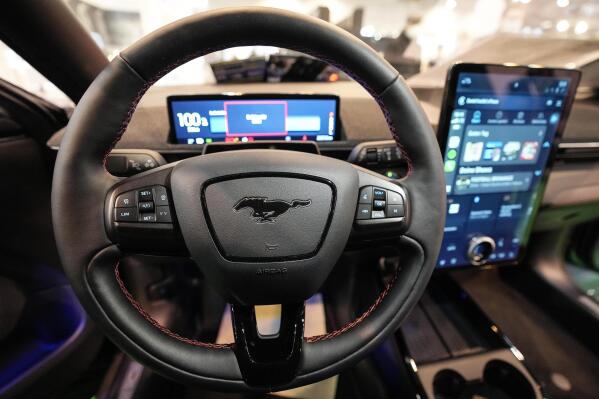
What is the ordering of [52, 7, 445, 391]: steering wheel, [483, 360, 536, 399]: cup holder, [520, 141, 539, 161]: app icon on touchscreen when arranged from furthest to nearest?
1. [520, 141, 539, 161]: app icon on touchscreen
2. [483, 360, 536, 399]: cup holder
3. [52, 7, 445, 391]: steering wheel

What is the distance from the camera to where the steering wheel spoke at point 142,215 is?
18.8 inches

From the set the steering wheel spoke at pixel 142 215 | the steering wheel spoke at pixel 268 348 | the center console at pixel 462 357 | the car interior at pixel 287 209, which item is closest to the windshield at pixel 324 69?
the car interior at pixel 287 209

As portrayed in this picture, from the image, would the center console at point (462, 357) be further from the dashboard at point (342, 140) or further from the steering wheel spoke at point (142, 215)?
the steering wheel spoke at point (142, 215)

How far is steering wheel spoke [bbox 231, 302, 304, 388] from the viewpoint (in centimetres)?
49

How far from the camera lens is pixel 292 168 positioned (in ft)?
1.64

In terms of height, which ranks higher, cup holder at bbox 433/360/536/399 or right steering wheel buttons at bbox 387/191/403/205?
right steering wheel buttons at bbox 387/191/403/205

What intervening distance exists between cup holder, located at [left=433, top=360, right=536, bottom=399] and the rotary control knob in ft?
0.90

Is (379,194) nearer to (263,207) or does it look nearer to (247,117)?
(263,207)

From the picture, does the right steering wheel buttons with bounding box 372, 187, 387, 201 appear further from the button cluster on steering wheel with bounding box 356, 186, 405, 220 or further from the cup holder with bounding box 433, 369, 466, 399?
the cup holder with bounding box 433, 369, 466, 399

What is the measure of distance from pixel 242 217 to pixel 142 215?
0.14m

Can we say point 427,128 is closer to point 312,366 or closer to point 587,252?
point 312,366

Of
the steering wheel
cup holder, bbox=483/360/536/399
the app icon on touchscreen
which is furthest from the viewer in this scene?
the app icon on touchscreen

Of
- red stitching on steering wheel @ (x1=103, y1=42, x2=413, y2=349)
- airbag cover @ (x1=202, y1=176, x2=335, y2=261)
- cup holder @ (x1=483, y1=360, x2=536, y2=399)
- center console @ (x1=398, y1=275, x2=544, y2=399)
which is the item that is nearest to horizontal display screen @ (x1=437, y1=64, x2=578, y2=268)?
center console @ (x1=398, y1=275, x2=544, y2=399)

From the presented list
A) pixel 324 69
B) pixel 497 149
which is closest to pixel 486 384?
pixel 497 149
